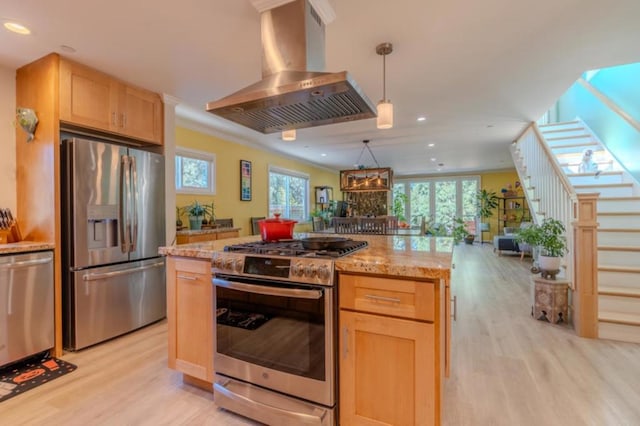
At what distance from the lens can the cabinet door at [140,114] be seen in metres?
2.80

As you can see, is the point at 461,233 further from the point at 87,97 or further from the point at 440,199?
the point at 87,97

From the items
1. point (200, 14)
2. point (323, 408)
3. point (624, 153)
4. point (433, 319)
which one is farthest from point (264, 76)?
point (624, 153)

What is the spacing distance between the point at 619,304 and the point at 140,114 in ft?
16.4

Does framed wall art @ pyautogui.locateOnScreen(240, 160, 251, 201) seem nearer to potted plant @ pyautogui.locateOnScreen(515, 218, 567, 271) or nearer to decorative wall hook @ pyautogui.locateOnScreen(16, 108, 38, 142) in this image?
decorative wall hook @ pyautogui.locateOnScreen(16, 108, 38, 142)

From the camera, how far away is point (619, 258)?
2988mm

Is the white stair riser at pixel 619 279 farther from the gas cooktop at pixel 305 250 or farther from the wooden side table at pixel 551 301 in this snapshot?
the gas cooktop at pixel 305 250

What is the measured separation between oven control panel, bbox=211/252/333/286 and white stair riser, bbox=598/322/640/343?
2861 mm

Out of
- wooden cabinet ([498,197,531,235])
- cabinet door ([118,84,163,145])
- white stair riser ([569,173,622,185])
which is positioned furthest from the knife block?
wooden cabinet ([498,197,531,235])

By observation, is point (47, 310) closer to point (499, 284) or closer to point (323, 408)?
point (323, 408)

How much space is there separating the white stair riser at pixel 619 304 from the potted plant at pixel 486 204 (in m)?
7.31

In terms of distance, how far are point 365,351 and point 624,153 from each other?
470 cm

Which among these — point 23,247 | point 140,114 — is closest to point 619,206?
point 140,114

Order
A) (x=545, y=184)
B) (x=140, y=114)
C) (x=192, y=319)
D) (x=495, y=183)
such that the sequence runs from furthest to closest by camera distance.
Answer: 1. (x=495, y=183)
2. (x=545, y=184)
3. (x=140, y=114)
4. (x=192, y=319)

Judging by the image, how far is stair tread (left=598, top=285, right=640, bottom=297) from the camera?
8.74ft
